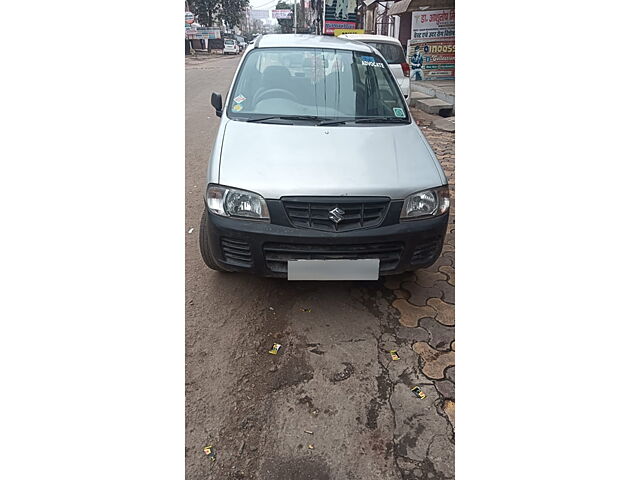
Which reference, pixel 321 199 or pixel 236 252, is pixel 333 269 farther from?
pixel 236 252

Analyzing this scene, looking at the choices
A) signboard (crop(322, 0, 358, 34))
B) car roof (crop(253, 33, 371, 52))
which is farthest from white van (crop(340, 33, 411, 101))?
signboard (crop(322, 0, 358, 34))

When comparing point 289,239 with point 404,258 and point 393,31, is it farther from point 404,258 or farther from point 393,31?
point 393,31

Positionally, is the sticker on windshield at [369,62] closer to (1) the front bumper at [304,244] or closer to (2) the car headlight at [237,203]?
(1) the front bumper at [304,244]

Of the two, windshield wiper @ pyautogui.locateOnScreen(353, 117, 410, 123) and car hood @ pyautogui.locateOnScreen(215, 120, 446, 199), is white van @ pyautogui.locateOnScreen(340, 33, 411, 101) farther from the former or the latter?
car hood @ pyautogui.locateOnScreen(215, 120, 446, 199)

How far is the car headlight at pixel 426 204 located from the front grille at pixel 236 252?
2.79ft

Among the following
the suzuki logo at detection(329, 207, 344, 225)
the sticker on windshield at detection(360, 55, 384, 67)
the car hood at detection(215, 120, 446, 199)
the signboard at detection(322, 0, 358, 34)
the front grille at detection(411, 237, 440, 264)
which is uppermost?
the signboard at detection(322, 0, 358, 34)

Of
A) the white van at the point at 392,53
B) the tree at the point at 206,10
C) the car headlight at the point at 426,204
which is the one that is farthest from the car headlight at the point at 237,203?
the white van at the point at 392,53

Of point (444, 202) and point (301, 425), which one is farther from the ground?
point (444, 202)

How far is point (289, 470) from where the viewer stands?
1.70 meters

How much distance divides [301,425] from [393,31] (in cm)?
1843

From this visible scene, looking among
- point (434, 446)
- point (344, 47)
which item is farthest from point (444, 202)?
point (344, 47)

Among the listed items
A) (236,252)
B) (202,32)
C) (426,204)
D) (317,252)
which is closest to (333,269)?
(317,252)

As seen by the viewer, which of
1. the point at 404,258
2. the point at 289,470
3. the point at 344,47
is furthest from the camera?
the point at 344,47

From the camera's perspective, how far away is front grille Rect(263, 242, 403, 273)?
230 centimetres
